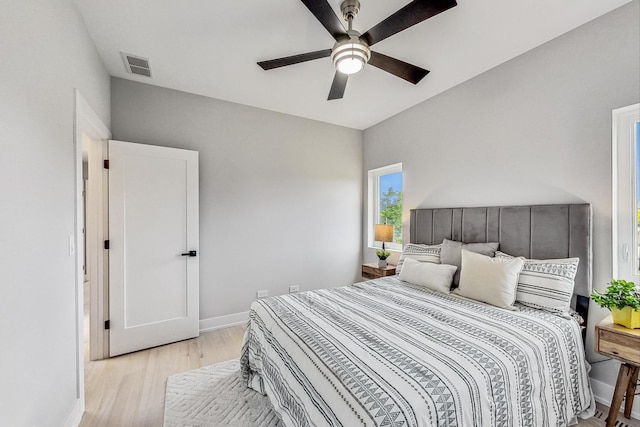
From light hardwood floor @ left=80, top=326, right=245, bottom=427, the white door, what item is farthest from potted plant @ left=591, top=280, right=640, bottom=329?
the white door

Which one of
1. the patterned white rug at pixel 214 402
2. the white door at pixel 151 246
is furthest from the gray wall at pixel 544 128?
the white door at pixel 151 246

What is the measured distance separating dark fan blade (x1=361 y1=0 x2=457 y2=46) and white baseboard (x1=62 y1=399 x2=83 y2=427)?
2.97 meters

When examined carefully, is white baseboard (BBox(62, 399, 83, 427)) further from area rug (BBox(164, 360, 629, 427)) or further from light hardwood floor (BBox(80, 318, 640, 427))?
area rug (BBox(164, 360, 629, 427))

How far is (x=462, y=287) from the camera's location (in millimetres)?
2291

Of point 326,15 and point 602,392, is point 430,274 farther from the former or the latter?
point 326,15

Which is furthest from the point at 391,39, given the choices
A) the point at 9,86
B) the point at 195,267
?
the point at 195,267

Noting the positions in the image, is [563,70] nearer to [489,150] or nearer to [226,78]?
[489,150]

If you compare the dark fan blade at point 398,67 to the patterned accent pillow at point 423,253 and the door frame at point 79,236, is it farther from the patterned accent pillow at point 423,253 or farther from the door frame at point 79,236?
the door frame at point 79,236

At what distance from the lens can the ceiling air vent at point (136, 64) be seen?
95.2 inches

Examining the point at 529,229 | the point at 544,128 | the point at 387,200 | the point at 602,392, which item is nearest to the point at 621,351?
the point at 602,392

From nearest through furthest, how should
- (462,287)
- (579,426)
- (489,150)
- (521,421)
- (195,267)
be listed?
1. (521,421)
2. (579,426)
3. (462,287)
4. (489,150)
5. (195,267)

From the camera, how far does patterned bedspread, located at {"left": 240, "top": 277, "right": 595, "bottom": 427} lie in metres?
1.09

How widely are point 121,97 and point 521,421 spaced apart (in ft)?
13.1

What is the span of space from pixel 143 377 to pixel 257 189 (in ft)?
7.13
